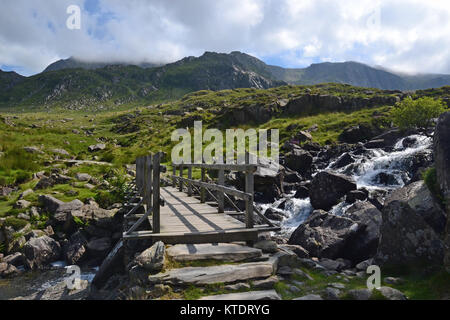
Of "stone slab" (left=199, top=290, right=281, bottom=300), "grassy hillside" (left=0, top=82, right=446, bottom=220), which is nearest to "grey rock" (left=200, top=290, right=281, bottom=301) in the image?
"stone slab" (left=199, top=290, right=281, bottom=300)

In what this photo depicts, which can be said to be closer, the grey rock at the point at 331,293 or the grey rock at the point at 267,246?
the grey rock at the point at 331,293

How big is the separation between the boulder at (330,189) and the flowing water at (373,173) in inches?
25.5

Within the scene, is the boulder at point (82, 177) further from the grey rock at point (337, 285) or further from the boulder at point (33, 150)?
the grey rock at point (337, 285)

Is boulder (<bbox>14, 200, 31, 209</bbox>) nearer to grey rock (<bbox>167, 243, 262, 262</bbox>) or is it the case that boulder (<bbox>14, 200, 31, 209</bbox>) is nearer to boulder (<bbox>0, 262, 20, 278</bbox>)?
boulder (<bbox>0, 262, 20, 278</bbox>)

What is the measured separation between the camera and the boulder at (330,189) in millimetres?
20594

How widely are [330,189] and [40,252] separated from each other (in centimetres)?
1754

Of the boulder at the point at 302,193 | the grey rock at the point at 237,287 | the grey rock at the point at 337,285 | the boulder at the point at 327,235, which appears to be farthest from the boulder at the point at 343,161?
the grey rock at the point at 237,287

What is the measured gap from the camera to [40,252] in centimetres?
1298

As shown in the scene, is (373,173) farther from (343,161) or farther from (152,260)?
(152,260)

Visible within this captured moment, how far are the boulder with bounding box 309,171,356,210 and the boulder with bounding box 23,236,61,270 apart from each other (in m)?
16.1

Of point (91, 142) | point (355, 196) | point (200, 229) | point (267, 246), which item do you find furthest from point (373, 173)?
point (91, 142)

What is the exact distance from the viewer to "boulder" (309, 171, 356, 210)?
67.6ft

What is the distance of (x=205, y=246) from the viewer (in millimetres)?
7789

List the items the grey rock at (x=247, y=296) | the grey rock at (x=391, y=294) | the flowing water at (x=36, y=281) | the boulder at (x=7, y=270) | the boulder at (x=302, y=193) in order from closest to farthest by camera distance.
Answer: the grey rock at (x=391, y=294)
the grey rock at (x=247, y=296)
the flowing water at (x=36, y=281)
the boulder at (x=7, y=270)
the boulder at (x=302, y=193)
